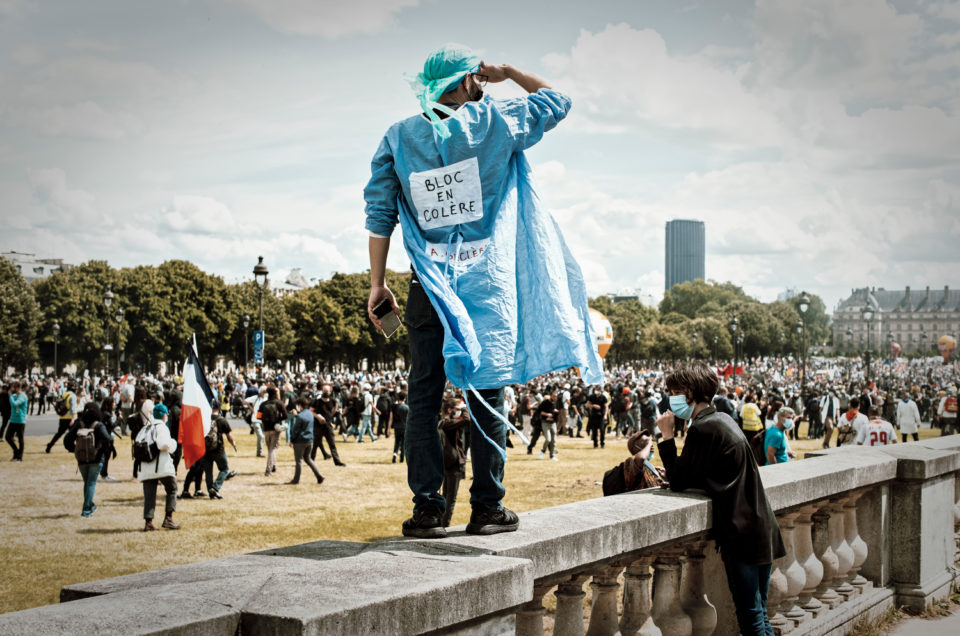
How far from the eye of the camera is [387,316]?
342cm

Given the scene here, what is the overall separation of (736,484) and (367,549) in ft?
6.47

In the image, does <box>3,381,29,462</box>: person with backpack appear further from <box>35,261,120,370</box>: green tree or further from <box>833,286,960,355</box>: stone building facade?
<box>833,286,960,355</box>: stone building facade

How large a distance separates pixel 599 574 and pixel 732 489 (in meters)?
0.87

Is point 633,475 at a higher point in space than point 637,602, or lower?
higher

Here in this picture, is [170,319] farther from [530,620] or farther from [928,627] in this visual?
[530,620]

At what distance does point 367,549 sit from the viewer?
285 centimetres

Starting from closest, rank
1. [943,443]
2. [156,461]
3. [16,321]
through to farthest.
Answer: [943,443], [156,461], [16,321]

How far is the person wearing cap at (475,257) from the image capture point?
3227 mm

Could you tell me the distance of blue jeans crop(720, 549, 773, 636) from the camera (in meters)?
4.03

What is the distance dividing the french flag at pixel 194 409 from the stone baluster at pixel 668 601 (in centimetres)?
1128

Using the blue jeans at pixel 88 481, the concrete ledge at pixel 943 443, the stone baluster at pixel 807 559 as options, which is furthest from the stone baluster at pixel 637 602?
the blue jeans at pixel 88 481

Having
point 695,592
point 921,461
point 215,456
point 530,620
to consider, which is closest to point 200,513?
point 215,456

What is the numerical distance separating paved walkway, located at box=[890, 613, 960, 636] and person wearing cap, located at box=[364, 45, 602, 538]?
12.6 feet

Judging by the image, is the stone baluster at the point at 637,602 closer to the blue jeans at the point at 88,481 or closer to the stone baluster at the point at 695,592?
the stone baluster at the point at 695,592
